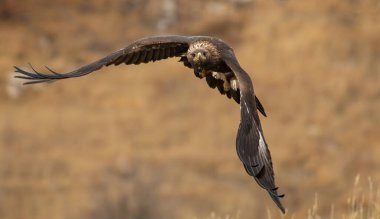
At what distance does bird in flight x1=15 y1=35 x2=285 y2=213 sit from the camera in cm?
571

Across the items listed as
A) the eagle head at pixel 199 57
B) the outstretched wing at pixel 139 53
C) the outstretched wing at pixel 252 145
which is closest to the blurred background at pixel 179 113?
the outstretched wing at pixel 139 53

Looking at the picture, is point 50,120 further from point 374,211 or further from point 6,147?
point 374,211

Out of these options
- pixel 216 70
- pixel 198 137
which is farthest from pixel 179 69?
pixel 216 70

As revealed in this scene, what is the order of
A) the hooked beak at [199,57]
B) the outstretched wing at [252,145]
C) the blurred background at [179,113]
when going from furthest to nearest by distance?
the blurred background at [179,113] < the hooked beak at [199,57] < the outstretched wing at [252,145]

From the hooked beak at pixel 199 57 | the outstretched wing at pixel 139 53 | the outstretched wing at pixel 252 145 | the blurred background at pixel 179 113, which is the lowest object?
the outstretched wing at pixel 252 145

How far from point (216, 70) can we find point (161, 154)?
14.6 metres

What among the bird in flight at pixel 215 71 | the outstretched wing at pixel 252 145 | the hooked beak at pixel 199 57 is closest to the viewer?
the outstretched wing at pixel 252 145

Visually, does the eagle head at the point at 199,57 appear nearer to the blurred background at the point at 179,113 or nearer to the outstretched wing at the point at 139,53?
the outstretched wing at the point at 139,53

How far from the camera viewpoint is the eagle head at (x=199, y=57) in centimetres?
639

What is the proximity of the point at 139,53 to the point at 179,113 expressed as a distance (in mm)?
15596

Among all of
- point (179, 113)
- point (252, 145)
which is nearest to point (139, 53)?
point (252, 145)

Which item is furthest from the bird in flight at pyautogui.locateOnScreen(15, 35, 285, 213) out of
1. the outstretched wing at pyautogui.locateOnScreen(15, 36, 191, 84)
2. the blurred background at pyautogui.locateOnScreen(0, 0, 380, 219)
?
the blurred background at pyautogui.locateOnScreen(0, 0, 380, 219)

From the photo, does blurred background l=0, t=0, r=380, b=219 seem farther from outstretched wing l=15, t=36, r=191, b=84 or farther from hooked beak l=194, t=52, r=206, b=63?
hooked beak l=194, t=52, r=206, b=63

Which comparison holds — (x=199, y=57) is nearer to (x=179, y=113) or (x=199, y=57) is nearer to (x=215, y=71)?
(x=215, y=71)
